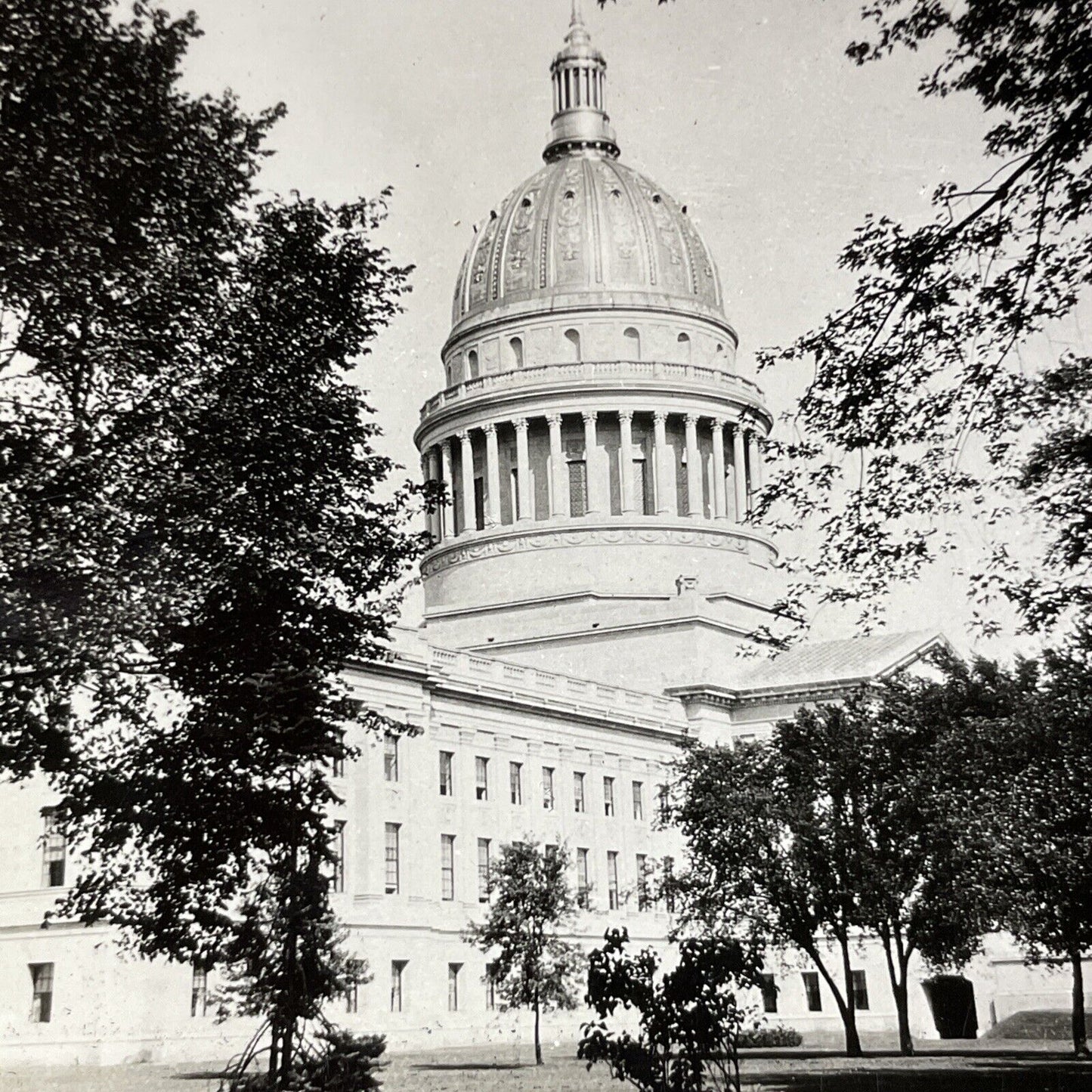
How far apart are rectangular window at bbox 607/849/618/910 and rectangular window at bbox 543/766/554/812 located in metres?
4.19

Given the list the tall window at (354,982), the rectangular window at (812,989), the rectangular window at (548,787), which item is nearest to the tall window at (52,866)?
the tall window at (354,982)

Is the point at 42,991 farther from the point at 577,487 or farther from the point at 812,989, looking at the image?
the point at 577,487

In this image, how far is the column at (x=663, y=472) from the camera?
9925 centimetres

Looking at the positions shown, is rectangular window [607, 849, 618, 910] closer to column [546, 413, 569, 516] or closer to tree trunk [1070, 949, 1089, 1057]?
column [546, 413, 569, 516]

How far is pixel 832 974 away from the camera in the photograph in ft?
253

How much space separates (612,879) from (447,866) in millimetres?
→ 11530

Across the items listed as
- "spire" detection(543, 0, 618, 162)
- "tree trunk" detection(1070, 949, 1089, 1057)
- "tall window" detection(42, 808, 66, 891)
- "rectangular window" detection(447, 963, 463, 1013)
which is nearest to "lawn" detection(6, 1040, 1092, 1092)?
"tree trunk" detection(1070, 949, 1089, 1057)

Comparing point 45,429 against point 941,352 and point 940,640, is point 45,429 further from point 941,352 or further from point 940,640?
point 940,640

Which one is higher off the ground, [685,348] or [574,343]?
A: [574,343]

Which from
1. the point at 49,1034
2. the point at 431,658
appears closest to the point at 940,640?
the point at 431,658

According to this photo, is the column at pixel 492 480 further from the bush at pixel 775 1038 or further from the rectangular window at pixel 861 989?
the bush at pixel 775 1038

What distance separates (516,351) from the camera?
103750 millimetres

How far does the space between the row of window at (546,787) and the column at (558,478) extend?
22.1 meters

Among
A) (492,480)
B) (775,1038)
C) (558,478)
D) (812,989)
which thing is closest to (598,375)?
(558,478)
